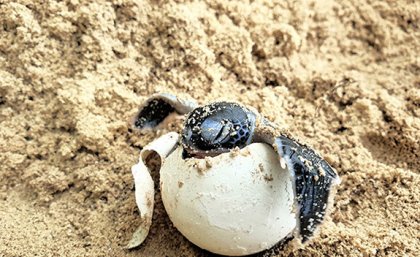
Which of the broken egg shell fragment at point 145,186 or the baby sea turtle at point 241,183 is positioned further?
the broken egg shell fragment at point 145,186

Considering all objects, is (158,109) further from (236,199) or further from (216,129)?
(236,199)

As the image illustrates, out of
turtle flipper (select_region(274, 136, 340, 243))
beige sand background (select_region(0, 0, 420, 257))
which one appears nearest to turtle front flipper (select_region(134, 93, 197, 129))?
beige sand background (select_region(0, 0, 420, 257))

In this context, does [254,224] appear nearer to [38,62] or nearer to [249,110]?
[249,110]

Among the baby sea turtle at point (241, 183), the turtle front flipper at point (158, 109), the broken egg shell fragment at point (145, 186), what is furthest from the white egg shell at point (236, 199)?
the turtle front flipper at point (158, 109)

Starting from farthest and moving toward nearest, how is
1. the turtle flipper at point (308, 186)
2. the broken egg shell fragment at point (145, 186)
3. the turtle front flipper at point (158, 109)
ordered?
the turtle front flipper at point (158, 109) → the broken egg shell fragment at point (145, 186) → the turtle flipper at point (308, 186)

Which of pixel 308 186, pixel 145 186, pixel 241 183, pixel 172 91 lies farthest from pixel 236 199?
pixel 172 91

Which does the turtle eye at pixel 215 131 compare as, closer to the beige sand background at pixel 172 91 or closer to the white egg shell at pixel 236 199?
the white egg shell at pixel 236 199
